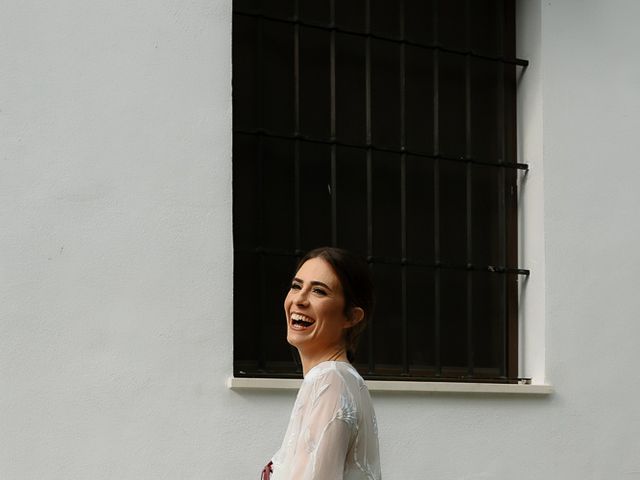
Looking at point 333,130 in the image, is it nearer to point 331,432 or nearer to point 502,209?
point 502,209

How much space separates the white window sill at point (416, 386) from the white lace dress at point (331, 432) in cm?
253

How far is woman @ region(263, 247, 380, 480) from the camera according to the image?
11.3 feet

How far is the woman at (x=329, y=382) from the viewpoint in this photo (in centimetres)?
344

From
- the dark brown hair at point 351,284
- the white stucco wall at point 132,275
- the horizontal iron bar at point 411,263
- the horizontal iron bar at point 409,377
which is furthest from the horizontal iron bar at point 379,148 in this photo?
the dark brown hair at point 351,284

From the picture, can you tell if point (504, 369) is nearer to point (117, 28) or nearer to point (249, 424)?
point (249, 424)

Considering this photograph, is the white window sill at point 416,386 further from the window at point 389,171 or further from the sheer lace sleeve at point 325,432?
the sheer lace sleeve at point 325,432

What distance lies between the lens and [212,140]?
617 cm

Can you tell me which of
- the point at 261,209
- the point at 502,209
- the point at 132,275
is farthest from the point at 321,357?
the point at 502,209

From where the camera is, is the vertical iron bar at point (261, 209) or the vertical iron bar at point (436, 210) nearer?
the vertical iron bar at point (261, 209)

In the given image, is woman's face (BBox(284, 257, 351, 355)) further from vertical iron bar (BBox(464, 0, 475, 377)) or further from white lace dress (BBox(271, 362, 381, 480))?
vertical iron bar (BBox(464, 0, 475, 377))

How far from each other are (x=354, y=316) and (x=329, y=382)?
0.91 feet

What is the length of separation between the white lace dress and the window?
2885mm

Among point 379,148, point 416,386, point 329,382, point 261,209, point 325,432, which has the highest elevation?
point 379,148

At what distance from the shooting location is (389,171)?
7055 mm
